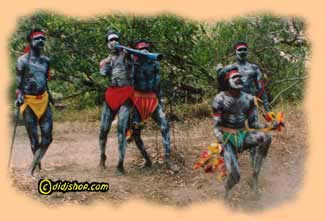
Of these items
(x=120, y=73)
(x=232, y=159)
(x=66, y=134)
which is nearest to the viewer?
(x=232, y=159)

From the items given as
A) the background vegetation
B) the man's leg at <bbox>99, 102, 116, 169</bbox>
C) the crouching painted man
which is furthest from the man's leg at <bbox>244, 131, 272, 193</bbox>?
the man's leg at <bbox>99, 102, 116, 169</bbox>

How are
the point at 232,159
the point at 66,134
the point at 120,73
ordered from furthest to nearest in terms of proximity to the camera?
1. the point at 66,134
2. the point at 120,73
3. the point at 232,159

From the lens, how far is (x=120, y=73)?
8.80m

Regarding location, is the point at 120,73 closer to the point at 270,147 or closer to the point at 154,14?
the point at 154,14

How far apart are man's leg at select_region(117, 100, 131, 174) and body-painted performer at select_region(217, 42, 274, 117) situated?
1.50 m

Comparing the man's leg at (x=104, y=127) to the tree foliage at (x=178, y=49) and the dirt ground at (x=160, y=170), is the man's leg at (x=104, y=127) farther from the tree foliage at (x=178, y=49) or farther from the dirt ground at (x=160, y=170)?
the tree foliage at (x=178, y=49)

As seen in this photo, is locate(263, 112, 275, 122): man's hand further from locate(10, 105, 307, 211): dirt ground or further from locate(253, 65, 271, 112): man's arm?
locate(10, 105, 307, 211): dirt ground

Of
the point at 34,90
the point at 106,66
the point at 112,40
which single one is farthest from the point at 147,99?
the point at 34,90

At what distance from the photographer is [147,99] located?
891 centimetres

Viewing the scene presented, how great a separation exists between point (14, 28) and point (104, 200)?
105 inches

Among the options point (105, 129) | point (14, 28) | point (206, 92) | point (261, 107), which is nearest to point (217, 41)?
point (206, 92)

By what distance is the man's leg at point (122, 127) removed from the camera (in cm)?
888

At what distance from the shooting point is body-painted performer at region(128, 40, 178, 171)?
8.85 metres

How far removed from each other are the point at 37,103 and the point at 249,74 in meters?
2.68
